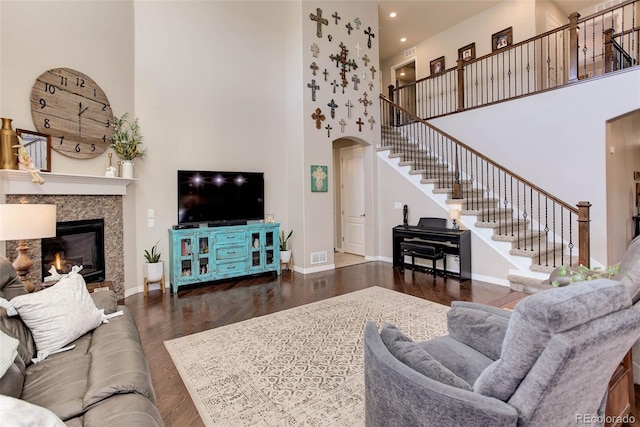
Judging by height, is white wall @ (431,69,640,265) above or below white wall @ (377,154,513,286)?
above

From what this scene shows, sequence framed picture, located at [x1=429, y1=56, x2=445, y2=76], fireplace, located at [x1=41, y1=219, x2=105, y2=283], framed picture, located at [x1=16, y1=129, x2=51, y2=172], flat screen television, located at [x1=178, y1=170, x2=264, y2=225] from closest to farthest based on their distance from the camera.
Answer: framed picture, located at [x1=16, y1=129, x2=51, y2=172], fireplace, located at [x1=41, y1=219, x2=105, y2=283], flat screen television, located at [x1=178, y1=170, x2=264, y2=225], framed picture, located at [x1=429, y1=56, x2=445, y2=76]

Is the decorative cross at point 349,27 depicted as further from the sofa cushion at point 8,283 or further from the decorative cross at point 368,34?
the sofa cushion at point 8,283

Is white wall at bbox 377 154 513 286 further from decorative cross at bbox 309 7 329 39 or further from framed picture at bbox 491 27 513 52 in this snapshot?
framed picture at bbox 491 27 513 52

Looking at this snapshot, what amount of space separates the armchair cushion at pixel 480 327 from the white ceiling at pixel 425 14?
728 centimetres

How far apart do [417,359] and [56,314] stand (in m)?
2.12

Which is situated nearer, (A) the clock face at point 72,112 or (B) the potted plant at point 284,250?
(A) the clock face at point 72,112

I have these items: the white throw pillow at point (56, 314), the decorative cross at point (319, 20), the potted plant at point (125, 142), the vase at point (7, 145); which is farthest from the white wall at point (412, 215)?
the vase at point (7, 145)

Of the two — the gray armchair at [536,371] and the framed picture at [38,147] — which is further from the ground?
the framed picture at [38,147]

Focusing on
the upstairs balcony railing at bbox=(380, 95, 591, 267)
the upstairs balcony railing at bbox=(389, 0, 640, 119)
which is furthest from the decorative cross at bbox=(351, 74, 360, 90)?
the upstairs balcony railing at bbox=(389, 0, 640, 119)

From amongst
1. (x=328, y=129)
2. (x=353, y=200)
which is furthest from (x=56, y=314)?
(x=353, y=200)

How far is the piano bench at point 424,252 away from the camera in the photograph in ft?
17.2

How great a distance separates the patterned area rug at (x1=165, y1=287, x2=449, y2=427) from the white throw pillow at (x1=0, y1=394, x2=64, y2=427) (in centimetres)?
123

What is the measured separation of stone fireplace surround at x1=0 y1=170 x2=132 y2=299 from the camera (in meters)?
3.23

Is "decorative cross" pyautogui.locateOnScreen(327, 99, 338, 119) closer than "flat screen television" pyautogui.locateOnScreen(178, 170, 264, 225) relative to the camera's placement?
No
